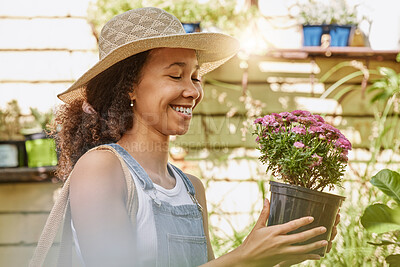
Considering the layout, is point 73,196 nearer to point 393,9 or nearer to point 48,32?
point 48,32

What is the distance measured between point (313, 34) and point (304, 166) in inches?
77.1

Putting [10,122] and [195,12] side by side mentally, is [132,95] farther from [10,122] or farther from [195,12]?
[10,122]

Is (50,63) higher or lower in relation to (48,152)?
higher

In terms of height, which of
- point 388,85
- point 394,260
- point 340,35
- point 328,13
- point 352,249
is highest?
point 328,13

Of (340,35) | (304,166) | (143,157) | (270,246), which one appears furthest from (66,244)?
(340,35)

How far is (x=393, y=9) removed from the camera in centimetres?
325

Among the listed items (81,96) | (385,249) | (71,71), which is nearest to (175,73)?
(81,96)

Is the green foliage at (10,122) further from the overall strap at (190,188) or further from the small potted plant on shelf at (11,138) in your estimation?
the overall strap at (190,188)

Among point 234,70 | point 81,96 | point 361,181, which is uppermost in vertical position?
point 234,70

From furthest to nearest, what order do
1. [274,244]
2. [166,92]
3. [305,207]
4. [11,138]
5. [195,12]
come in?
[11,138] → [195,12] → [166,92] → [305,207] → [274,244]

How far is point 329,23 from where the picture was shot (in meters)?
3.07

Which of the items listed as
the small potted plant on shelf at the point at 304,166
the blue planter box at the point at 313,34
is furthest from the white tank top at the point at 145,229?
the blue planter box at the point at 313,34

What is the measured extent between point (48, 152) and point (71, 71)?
1.87ft

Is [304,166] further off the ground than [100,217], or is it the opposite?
[304,166]
